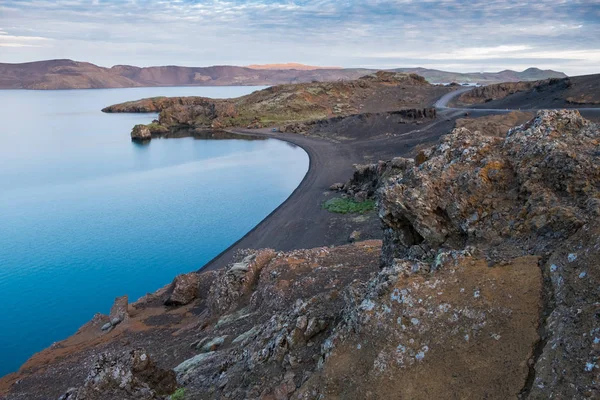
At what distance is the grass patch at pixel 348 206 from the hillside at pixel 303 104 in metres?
63.9

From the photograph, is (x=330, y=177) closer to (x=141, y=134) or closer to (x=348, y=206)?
(x=348, y=206)

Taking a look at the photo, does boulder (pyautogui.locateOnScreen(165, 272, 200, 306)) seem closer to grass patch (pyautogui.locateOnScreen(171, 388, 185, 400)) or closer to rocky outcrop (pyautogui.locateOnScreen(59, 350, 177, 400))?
rocky outcrop (pyautogui.locateOnScreen(59, 350, 177, 400))

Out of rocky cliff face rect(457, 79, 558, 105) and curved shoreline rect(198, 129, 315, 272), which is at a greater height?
rocky cliff face rect(457, 79, 558, 105)

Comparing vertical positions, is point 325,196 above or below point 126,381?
below

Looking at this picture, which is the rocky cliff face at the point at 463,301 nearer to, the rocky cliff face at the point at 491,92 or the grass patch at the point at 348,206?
the grass patch at the point at 348,206

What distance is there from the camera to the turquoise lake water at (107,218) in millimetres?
25688

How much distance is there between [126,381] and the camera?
964 cm

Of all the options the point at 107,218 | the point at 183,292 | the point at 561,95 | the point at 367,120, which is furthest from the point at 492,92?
the point at 183,292

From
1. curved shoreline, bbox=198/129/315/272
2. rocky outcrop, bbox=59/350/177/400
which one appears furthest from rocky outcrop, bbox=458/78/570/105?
rocky outcrop, bbox=59/350/177/400

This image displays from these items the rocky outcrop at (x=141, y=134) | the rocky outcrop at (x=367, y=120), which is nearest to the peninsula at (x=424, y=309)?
the rocky outcrop at (x=367, y=120)

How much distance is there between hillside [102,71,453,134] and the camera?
3964 inches

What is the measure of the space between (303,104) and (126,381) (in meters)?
98.9

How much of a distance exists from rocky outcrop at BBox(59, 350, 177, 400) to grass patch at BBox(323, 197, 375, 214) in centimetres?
2420

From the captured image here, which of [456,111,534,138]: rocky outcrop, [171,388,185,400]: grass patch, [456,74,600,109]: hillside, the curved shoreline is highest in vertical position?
[456,74,600,109]: hillside
